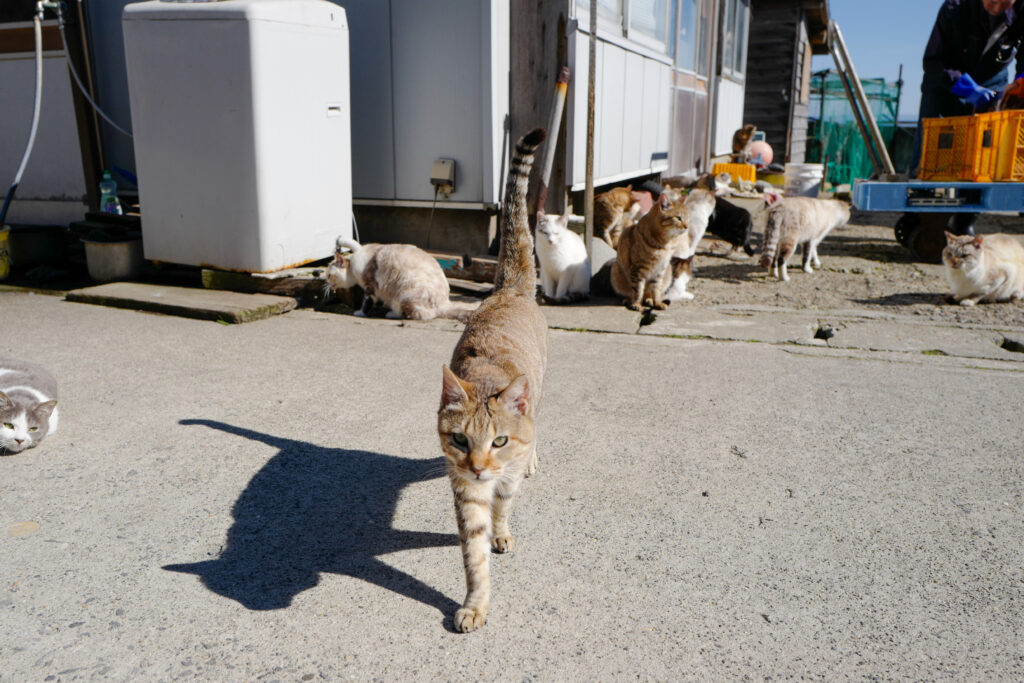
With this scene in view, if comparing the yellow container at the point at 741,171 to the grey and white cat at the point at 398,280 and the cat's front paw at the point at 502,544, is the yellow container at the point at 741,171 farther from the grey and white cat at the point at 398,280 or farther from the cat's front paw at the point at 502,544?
the cat's front paw at the point at 502,544

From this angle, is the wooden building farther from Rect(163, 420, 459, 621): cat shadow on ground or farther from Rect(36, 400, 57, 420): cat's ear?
Rect(36, 400, 57, 420): cat's ear

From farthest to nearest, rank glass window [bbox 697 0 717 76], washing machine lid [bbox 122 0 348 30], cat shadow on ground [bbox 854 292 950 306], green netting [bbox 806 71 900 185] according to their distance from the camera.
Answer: green netting [bbox 806 71 900 185] < glass window [bbox 697 0 717 76] < cat shadow on ground [bbox 854 292 950 306] < washing machine lid [bbox 122 0 348 30]

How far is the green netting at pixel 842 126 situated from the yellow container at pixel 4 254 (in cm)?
1846

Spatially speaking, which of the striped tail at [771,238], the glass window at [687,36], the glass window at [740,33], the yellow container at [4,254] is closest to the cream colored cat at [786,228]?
the striped tail at [771,238]

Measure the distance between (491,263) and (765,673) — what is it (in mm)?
4886

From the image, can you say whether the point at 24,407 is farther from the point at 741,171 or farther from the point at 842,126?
the point at 842,126

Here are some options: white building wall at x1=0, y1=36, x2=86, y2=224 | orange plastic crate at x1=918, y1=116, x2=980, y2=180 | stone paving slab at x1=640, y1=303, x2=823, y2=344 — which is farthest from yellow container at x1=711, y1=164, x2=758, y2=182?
white building wall at x1=0, y1=36, x2=86, y2=224

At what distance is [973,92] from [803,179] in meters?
5.06

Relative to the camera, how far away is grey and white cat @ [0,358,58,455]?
3213 mm

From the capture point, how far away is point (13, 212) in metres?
7.84

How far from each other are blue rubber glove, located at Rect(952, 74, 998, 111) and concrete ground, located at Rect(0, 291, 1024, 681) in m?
3.99

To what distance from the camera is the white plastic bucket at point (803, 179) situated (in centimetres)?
1235

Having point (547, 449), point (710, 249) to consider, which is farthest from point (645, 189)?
point (547, 449)

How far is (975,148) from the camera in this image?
24.0 ft
